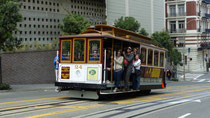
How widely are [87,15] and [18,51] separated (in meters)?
11.6

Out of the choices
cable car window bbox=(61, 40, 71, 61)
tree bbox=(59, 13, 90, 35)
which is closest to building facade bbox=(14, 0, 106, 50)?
tree bbox=(59, 13, 90, 35)

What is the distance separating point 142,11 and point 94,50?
36.4 meters

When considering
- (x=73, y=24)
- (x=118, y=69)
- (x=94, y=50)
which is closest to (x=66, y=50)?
(x=94, y=50)

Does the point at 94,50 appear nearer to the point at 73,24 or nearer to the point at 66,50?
the point at 66,50

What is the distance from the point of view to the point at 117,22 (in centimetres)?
3900

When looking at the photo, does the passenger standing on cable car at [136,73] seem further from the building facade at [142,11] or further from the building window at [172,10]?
the building window at [172,10]

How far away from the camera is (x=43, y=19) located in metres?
30.4

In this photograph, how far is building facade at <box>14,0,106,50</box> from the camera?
28734 mm

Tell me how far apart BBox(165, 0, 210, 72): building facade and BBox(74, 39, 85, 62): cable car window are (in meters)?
55.2

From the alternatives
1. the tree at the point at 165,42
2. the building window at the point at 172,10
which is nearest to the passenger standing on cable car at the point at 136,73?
the tree at the point at 165,42

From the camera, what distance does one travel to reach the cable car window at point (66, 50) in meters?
14.5

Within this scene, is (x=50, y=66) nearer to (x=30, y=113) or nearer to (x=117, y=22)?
(x=117, y=22)

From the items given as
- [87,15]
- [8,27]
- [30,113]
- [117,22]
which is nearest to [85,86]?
[30,113]

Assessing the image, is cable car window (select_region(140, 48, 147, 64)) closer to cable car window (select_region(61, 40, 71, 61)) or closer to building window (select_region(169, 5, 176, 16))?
cable car window (select_region(61, 40, 71, 61))
